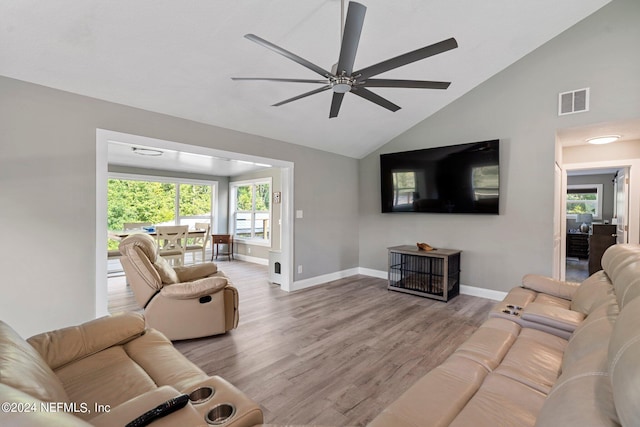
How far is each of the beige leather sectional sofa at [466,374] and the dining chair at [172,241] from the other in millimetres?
3676

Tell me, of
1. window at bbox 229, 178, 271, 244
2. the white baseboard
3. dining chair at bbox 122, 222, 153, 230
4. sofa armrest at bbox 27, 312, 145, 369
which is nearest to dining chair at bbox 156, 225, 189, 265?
dining chair at bbox 122, 222, 153, 230

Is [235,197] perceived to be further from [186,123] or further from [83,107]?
[83,107]

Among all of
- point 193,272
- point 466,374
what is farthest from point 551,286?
point 193,272

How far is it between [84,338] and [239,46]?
8.45 ft

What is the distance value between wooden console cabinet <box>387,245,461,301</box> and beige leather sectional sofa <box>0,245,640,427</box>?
6.55 ft

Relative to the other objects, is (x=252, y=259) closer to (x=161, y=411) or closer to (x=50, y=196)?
(x=50, y=196)

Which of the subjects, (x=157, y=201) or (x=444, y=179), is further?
(x=157, y=201)

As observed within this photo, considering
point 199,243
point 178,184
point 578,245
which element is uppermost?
point 178,184

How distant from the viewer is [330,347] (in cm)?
280

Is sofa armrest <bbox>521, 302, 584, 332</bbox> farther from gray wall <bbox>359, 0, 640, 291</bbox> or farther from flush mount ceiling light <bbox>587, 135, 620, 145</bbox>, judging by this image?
flush mount ceiling light <bbox>587, 135, 620, 145</bbox>

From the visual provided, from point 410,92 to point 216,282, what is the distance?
3575 mm

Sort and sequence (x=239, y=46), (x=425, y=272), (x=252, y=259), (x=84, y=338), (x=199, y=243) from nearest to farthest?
(x=84, y=338) → (x=239, y=46) → (x=425, y=272) → (x=199, y=243) → (x=252, y=259)

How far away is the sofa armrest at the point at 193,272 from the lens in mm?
3482

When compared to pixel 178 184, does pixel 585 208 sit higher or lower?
lower
